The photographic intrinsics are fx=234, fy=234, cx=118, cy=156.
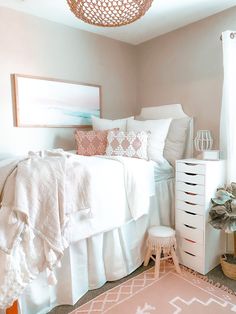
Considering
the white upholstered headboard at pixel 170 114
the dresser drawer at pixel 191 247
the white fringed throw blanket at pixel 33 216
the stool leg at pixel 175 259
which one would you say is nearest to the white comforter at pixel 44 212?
the white fringed throw blanket at pixel 33 216

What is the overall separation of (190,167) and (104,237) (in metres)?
0.92

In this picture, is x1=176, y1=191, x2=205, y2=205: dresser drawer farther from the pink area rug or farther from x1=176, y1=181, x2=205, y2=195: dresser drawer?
the pink area rug

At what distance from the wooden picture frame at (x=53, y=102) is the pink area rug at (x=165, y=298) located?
1.76 meters

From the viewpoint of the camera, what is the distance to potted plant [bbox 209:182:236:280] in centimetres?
179

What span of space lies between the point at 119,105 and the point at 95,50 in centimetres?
74

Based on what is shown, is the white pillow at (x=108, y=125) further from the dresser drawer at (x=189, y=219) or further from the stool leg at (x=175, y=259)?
the stool leg at (x=175, y=259)

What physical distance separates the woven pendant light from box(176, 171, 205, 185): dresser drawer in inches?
50.0

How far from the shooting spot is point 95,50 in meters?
2.89

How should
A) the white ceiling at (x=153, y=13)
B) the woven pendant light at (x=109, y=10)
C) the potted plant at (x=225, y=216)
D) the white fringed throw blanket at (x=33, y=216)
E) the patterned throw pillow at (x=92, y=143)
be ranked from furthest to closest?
the patterned throw pillow at (x=92, y=143)
the white ceiling at (x=153, y=13)
the potted plant at (x=225, y=216)
the woven pendant light at (x=109, y=10)
the white fringed throw blanket at (x=33, y=216)

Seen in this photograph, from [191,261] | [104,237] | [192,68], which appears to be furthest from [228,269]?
[192,68]

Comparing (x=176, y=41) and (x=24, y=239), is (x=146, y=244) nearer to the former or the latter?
(x=24, y=239)

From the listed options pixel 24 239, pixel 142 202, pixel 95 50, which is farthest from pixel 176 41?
pixel 24 239

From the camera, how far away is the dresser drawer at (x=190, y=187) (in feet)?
6.33

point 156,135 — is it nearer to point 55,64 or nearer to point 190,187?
point 190,187
